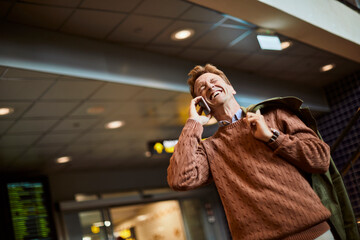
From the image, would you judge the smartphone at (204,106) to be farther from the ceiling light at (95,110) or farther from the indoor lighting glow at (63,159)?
the indoor lighting glow at (63,159)

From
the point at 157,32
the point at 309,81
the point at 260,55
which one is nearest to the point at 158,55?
the point at 157,32

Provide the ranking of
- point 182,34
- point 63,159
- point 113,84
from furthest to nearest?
point 63,159
point 182,34
point 113,84

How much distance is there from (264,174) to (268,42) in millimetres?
3292

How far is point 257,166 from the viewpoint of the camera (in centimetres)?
147

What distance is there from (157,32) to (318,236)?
3904 mm

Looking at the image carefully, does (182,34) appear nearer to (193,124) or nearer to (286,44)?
(286,44)

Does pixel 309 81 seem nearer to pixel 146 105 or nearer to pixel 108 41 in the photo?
pixel 146 105

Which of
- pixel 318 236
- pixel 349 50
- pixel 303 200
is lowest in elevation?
pixel 318 236

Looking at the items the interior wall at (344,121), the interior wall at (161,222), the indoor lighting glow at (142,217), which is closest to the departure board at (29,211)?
the indoor lighting glow at (142,217)

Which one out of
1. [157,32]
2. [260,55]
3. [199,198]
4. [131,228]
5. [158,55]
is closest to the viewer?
[157,32]

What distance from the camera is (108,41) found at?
5039 mm

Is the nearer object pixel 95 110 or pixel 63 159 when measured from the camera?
pixel 95 110

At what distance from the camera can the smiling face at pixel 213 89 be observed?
161 cm

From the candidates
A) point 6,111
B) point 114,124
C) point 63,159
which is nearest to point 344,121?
point 114,124
